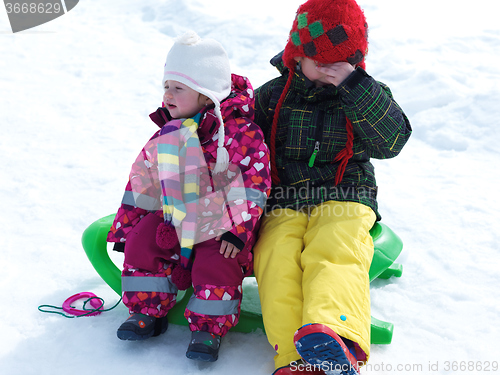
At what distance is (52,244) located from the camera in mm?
2082

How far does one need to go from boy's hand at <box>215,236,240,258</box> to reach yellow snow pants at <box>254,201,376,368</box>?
10 centimetres

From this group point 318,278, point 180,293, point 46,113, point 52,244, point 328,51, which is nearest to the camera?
point 318,278

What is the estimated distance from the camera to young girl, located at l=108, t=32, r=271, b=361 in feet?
4.86

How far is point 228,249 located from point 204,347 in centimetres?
31

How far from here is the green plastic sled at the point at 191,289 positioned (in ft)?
5.35

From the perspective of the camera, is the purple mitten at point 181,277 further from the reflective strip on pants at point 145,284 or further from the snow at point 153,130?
the snow at point 153,130

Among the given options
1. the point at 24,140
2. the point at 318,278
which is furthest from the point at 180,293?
the point at 24,140

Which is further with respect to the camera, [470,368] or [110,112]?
[110,112]

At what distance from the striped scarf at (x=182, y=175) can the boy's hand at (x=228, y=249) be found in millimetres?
110

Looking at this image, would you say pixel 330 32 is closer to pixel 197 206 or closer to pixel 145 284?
pixel 197 206

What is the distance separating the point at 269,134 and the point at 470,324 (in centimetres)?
101

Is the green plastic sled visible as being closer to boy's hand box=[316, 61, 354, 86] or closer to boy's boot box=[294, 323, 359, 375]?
boy's boot box=[294, 323, 359, 375]

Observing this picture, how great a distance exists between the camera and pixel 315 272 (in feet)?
4.68

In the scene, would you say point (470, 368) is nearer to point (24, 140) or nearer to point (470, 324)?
point (470, 324)
